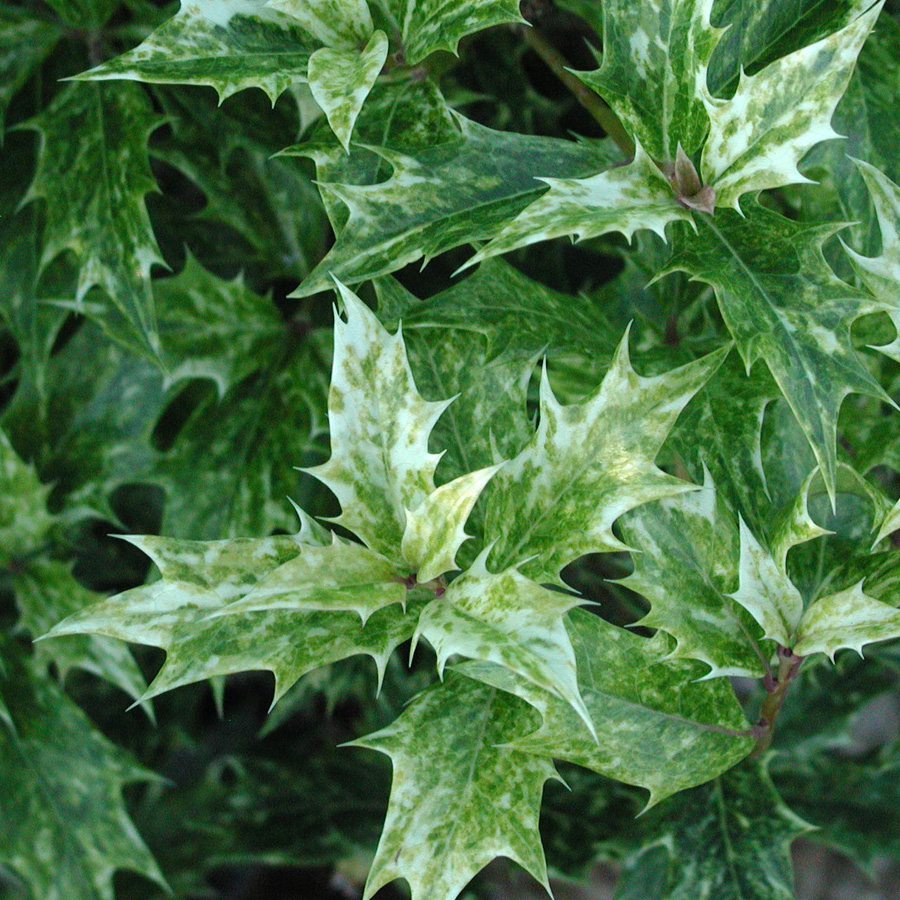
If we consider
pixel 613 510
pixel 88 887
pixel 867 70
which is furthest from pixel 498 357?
pixel 88 887

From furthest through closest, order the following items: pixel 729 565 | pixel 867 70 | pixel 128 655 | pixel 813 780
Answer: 1. pixel 813 780
2. pixel 128 655
3. pixel 867 70
4. pixel 729 565

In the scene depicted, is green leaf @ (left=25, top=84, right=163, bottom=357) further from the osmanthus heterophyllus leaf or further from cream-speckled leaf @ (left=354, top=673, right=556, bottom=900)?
cream-speckled leaf @ (left=354, top=673, right=556, bottom=900)

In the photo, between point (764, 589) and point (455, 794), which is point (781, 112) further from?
point (455, 794)

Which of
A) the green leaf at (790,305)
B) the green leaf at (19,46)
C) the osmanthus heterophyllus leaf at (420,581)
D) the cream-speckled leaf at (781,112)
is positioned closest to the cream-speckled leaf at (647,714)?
the osmanthus heterophyllus leaf at (420,581)

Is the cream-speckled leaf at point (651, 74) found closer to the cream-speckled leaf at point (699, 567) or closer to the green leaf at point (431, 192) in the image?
the green leaf at point (431, 192)

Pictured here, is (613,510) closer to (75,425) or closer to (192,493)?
(192,493)
